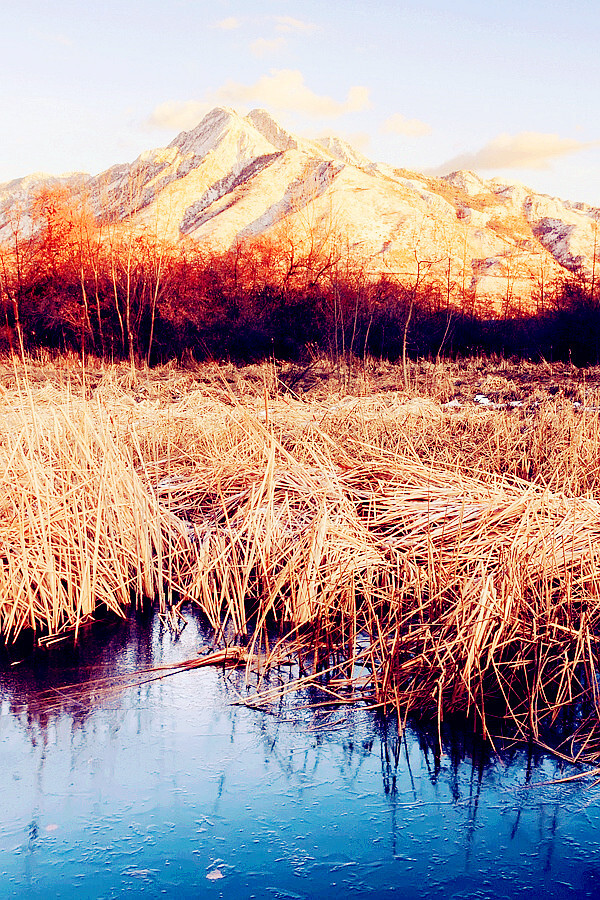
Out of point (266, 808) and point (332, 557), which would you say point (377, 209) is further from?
point (266, 808)

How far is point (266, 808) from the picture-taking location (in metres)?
2.74

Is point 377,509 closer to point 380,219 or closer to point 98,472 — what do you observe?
point 98,472

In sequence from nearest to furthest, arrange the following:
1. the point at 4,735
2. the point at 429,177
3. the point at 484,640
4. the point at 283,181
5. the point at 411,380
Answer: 1. the point at 4,735
2. the point at 484,640
3. the point at 411,380
4. the point at 283,181
5. the point at 429,177

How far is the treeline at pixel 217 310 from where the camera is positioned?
1338 centimetres

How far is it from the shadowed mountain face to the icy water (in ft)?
108

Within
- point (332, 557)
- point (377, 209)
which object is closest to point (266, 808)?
point (332, 557)

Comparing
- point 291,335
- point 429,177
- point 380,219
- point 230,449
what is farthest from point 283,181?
point 230,449

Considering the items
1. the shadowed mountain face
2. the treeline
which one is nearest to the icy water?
the treeline

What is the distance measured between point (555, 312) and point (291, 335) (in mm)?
4330

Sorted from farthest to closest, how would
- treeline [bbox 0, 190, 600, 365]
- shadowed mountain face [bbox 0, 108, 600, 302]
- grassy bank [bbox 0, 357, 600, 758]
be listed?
shadowed mountain face [bbox 0, 108, 600, 302], treeline [bbox 0, 190, 600, 365], grassy bank [bbox 0, 357, 600, 758]

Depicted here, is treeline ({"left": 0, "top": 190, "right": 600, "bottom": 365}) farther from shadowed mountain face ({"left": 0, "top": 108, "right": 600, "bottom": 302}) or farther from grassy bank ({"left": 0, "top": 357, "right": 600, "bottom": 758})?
shadowed mountain face ({"left": 0, "top": 108, "right": 600, "bottom": 302})

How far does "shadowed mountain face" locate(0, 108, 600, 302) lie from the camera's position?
50375 mm

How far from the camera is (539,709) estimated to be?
129 inches

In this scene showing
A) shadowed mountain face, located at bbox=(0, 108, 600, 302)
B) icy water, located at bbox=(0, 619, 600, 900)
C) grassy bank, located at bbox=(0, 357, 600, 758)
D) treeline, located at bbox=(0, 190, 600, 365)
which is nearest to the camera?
icy water, located at bbox=(0, 619, 600, 900)
